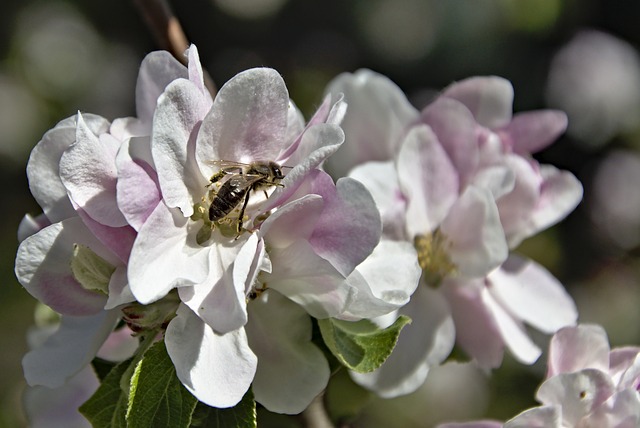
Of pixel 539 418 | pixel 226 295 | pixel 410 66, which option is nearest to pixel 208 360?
pixel 226 295

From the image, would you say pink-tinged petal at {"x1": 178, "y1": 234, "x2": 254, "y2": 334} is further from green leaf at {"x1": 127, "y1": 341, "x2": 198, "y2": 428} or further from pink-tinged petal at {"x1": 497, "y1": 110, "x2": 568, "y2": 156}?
pink-tinged petal at {"x1": 497, "y1": 110, "x2": 568, "y2": 156}

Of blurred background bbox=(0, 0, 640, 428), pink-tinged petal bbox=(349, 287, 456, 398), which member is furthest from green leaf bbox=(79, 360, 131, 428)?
blurred background bbox=(0, 0, 640, 428)

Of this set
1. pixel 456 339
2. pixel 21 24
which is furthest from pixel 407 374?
pixel 21 24

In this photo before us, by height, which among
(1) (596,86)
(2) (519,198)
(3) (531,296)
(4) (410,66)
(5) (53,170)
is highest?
(5) (53,170)

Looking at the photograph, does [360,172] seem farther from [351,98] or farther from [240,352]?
[240,352]

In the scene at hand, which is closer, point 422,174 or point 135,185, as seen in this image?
point 135,185

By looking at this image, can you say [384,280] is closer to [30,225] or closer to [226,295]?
[226,295]

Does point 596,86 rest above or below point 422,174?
below

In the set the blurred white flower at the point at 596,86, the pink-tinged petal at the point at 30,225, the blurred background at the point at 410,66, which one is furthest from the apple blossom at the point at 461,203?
the blurred white flower at the point at 596,86
